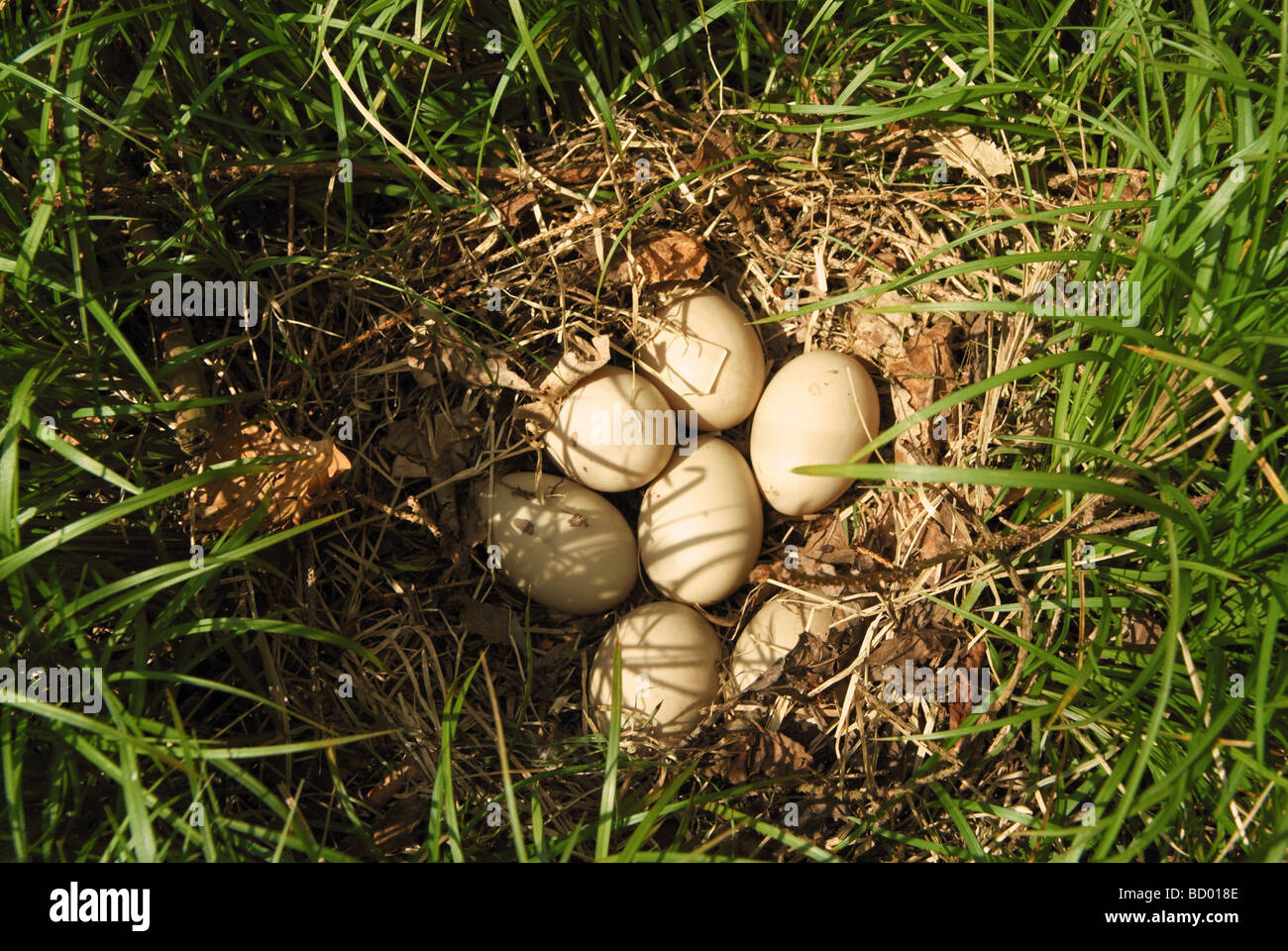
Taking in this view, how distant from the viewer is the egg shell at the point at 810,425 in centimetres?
178

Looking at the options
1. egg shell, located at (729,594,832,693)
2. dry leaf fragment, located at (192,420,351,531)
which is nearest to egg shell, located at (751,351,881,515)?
egg shell, located at (729,594,832,693)

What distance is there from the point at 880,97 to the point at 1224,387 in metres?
0.96

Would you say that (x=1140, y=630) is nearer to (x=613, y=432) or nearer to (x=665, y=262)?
(x=613, y=432)

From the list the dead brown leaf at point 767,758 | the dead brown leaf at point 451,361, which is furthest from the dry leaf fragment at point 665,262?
the dead brown leaf at point 767,758

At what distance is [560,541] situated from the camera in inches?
72.3

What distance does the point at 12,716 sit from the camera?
1.38m

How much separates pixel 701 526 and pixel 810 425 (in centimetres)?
31

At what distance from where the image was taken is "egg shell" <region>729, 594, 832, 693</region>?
1818 millimetres

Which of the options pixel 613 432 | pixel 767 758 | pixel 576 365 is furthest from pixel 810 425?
pixel 767 758

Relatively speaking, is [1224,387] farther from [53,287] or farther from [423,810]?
[53,287]

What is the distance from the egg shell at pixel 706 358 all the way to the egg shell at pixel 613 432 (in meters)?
0.06

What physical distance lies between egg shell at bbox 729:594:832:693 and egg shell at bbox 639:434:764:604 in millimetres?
106

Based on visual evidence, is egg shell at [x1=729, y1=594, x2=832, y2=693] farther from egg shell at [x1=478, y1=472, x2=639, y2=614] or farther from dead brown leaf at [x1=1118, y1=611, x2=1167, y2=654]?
dead brown leaf at [x1=1118, y1=611, x2=1167, y2=654]
